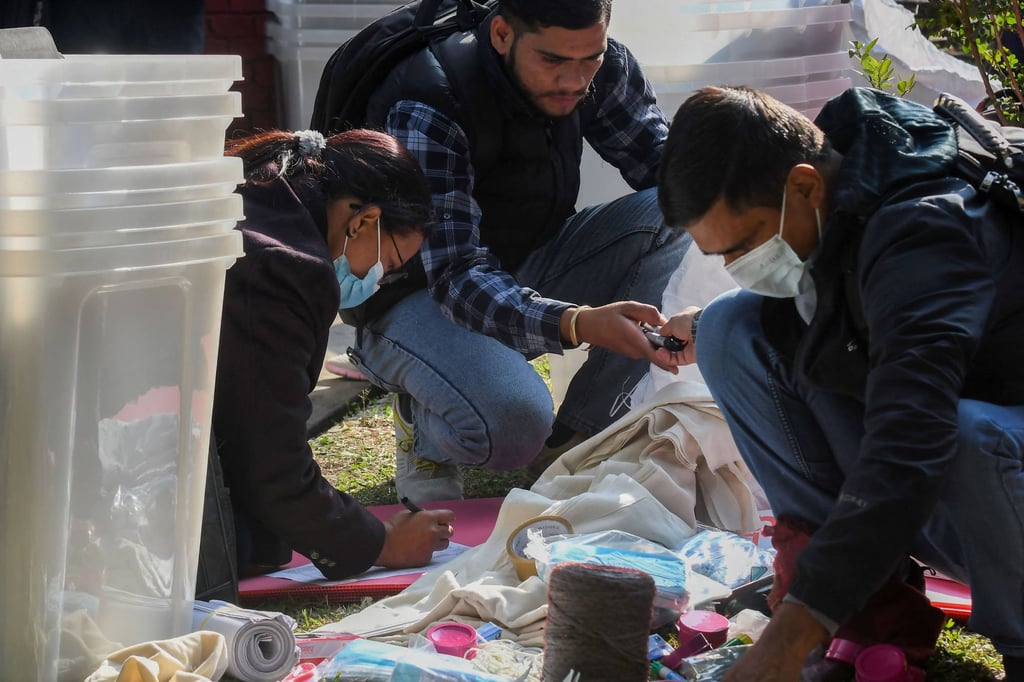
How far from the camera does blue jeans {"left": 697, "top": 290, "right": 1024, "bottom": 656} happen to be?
2.05 meters

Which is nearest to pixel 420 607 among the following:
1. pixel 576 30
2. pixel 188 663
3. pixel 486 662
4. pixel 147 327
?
pixel 486 662

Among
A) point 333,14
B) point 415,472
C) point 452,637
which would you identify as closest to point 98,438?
point 452,637

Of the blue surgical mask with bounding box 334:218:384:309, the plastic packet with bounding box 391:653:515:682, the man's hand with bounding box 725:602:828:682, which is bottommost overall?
the plastic packet with bounding box 391:653:515:682

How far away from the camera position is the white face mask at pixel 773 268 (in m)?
2.15

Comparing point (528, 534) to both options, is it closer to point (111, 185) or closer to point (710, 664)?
point (710, 664)

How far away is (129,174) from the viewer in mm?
2098

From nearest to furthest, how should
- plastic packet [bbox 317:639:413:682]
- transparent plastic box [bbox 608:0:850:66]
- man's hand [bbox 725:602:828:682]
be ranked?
1. man's hand [bbox 725:602:828:682]
2. plastic packet [bbox 317:639:413:682]
3. transparent plastic box [bbox 608:0:850:66]

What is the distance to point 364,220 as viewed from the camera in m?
2.87

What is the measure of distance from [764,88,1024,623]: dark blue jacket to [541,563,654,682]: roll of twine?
1.12ft

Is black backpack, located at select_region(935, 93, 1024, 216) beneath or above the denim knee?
above

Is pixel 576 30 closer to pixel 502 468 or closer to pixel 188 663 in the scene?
pixel 502 468

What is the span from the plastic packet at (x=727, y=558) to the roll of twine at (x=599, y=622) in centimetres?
62

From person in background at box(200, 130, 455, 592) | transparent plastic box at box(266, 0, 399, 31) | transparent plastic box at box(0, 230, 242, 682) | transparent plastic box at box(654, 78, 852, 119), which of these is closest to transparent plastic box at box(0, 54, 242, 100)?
transparent plastic box at box(0, 230, 242, 682)

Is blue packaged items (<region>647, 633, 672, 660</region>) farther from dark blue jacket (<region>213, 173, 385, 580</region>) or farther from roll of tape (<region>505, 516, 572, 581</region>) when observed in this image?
dark blue jacket (<region>213, 173, 385, 580</region>)
